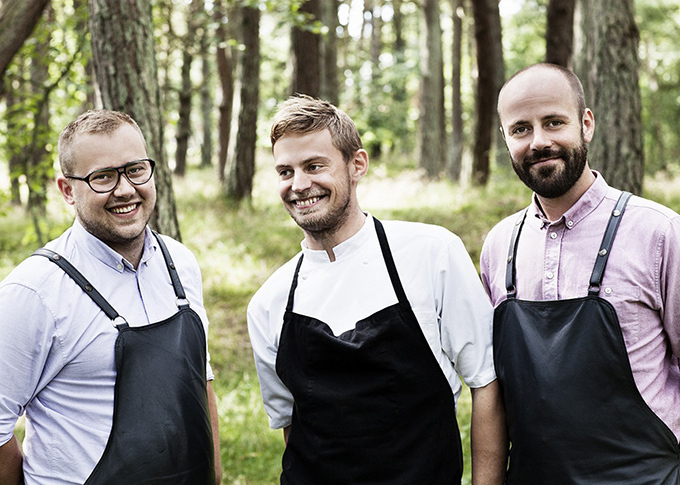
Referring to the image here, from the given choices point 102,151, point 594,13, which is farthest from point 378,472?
point 594,13

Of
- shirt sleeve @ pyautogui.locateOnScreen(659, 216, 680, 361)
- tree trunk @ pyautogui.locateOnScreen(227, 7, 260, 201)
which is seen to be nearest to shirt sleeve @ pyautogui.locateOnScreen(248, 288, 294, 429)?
shirt sleeve @ pyautogui.locateOnScreen(659, 216, 680, 361)

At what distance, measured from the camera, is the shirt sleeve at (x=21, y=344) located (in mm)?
2385

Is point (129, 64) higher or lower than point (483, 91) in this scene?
lower

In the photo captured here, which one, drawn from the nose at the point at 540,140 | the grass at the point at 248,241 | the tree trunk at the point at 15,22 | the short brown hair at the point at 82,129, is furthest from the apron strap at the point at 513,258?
the tree trunk at the point at 15,22

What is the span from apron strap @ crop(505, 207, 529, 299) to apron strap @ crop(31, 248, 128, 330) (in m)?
1.49

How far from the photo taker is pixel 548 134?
2641 millimetres

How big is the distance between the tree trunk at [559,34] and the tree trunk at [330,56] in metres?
5.23

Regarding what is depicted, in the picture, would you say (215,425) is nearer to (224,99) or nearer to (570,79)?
→ (570,79)

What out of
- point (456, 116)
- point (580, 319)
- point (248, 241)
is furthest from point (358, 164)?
point (456, 116)

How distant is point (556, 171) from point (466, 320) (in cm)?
68

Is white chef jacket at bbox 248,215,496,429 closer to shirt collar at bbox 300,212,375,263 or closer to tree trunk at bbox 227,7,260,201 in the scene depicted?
shirt collar at bbox 300,212,375,263

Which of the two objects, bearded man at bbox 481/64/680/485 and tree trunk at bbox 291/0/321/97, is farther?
tree trunk at bbox 291/0/321/97

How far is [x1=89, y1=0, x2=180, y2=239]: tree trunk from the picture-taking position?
15.1 ft

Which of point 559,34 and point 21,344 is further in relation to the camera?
point 559,34
